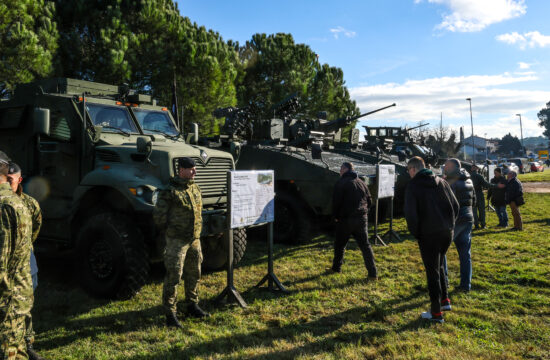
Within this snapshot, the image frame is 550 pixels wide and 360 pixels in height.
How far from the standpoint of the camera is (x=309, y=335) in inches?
167

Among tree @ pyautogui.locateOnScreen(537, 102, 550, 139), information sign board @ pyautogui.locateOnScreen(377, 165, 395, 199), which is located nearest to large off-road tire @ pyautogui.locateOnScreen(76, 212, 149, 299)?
information sign board @ pyautogui.locateOnScreen(377, 165, 395, 199)

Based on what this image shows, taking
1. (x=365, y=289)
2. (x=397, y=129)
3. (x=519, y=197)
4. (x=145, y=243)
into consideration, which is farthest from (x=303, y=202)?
(x=397, y=129)

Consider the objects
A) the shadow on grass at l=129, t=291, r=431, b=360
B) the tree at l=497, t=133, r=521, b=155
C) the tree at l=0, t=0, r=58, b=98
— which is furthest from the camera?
the tree at l=497, t=133, r=521, b=155

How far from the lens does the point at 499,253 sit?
25.2 ft

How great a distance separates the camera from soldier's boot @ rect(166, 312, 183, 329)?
442 cm

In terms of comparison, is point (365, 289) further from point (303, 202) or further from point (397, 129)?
point (397, 129)

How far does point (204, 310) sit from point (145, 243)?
1.19 meters

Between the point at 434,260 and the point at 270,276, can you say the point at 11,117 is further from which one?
the point at 434,260

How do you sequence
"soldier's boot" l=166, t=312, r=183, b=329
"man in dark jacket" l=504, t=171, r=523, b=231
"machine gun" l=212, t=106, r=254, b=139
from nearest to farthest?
"soldier's boot" l=166, t=312, r=183, b=329, "man in dark jacket" l=504, t=171, r=523, b=231, "machine gun" l=212, t=106, r=254, b=139

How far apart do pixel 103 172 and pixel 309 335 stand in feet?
10.3

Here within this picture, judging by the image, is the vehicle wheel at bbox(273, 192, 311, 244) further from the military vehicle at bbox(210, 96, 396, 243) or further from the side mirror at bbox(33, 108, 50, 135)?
the side mirror at bbox(33, 108, 50, 135)

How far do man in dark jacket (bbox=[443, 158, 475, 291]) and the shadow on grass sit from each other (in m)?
1.00

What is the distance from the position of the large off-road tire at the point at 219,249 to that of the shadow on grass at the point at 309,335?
1661 mm


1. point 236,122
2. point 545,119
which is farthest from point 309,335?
point 545,119
